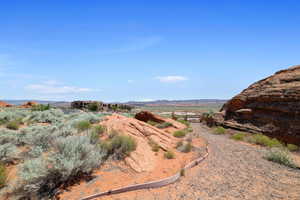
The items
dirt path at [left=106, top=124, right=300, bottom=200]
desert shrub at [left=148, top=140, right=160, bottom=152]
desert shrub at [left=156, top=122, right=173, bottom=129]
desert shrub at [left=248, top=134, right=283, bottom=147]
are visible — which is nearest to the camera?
dirt path at [left=106, top=124, right=300, bottom=200]

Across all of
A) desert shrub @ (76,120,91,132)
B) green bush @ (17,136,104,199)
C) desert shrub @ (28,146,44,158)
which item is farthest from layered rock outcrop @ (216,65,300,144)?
desert shrub @ (28,146,44,158)

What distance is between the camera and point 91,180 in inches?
223

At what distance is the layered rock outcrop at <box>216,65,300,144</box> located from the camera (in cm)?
1567

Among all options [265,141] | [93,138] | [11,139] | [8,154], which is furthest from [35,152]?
[265,141]

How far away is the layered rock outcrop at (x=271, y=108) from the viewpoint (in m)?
15.7

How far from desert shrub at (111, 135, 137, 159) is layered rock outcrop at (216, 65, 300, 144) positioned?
1361 cm

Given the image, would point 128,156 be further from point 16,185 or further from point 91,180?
point 16,185

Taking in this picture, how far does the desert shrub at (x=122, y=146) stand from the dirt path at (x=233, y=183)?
1.99 meters

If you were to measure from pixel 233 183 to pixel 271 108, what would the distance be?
13850 mm

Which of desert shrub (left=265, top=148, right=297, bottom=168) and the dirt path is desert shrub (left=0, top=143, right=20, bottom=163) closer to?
the dirt path

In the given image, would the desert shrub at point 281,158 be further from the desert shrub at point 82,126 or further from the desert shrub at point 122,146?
the desert shrub at point 82,126

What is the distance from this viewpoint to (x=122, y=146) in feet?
23.9

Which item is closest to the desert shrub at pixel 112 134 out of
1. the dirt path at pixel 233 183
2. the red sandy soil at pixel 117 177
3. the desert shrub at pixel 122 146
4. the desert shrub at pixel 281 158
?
the desert shrub at pixel 122 146

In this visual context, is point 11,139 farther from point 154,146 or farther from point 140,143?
point 154,146
